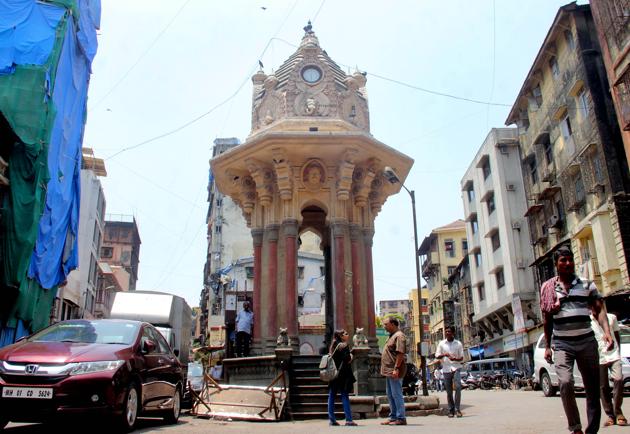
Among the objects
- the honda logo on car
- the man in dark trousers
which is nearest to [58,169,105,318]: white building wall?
the honda logo on car

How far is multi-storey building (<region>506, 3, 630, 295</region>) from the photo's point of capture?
25828mm

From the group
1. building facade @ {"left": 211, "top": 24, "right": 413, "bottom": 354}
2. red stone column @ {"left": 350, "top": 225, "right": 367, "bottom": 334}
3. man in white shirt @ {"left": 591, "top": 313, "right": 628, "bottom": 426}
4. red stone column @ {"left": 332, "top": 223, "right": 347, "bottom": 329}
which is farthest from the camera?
red stone column @ {"left": 350, "top": 225, "right": 367, "bottom": 334}

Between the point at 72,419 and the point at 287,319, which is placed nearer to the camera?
the point at 72,419

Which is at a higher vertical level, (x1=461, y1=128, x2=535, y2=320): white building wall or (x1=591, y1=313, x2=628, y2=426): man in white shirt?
(x1=461, y1=128, x2=535, y2=320): white building wall

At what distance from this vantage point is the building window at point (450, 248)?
67125 mm

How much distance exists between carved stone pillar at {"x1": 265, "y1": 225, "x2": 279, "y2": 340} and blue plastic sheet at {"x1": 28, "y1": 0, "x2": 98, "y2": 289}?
505 inches

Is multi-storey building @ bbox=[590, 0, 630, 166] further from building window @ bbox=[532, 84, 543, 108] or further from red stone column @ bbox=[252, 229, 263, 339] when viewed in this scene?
red stone column @ bbox=[252, 229, 263, 339]

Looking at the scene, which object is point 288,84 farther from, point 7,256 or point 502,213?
point 502,213

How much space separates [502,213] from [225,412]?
111ft

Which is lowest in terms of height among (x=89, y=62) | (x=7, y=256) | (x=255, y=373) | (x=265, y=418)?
(x=265, y=418)

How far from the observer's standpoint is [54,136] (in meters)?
24.2

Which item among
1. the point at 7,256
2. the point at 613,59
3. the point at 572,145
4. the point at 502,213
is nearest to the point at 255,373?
the point at 7,256

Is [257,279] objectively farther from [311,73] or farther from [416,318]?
[416,318]

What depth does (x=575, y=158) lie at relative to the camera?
97.0ft
